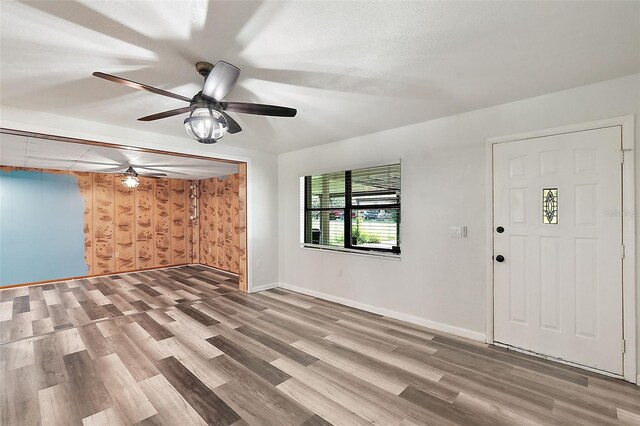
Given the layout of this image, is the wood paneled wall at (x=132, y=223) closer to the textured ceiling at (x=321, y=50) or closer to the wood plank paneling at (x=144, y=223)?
the wood plank paneling at (x=144, y=223)

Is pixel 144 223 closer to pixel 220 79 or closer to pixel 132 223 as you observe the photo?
pixel 132 223

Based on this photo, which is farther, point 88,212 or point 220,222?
point 220,222

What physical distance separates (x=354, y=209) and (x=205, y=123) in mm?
2705

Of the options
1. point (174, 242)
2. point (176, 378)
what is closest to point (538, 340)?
point (176, 378)

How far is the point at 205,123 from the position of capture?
2193 millimetres

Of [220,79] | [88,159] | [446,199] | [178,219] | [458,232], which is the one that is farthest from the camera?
[178,219]

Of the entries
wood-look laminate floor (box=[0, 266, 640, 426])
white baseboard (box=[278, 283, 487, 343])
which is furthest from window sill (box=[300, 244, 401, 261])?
wood-look laminate floor (box=[0, 266, 640, 426])

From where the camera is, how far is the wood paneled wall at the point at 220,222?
7.18m

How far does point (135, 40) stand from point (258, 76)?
0.88 metres

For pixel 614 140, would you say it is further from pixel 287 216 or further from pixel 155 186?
pixel 155 186

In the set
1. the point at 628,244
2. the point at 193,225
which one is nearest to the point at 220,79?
the point at 628,244

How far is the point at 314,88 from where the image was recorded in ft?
8.65

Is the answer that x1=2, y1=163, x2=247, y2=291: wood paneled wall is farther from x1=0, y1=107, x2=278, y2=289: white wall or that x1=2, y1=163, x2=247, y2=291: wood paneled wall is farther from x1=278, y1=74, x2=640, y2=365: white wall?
x1=278, y1=74, x2=640, y2=365: white wall

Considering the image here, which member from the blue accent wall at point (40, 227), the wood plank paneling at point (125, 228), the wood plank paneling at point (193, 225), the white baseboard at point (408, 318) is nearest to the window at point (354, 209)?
the white baseboard at point (408, 318)
